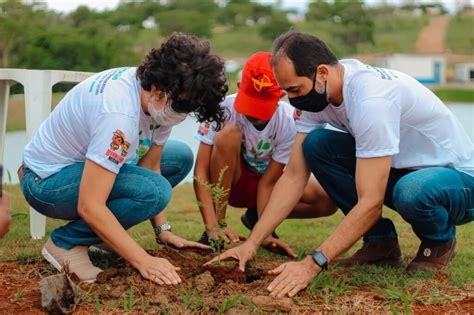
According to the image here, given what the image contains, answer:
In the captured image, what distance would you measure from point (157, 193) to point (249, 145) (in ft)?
2.95

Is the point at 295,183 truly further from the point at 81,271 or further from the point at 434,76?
the point at 434,76

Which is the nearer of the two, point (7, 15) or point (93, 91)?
point (93, 91)

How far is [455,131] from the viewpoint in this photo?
356 centimetres

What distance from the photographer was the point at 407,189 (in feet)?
11.1

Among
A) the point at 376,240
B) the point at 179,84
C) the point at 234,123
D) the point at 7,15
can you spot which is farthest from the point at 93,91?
the point at 7,15

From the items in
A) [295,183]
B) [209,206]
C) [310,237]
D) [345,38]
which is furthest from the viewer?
[345,38]

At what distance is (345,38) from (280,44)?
121 ft

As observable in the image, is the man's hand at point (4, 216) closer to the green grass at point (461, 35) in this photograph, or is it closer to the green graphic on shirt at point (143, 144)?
the green graphic on shirt at point (143, 144)

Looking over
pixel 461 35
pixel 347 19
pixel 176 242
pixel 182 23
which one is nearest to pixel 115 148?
pixel 176 242

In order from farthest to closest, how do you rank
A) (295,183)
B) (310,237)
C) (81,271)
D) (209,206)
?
(310,237) < (209,206) < (295,183) < (81,271)

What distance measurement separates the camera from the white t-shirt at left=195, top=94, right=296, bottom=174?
4047 mm

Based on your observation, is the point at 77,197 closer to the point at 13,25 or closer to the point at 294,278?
the point at 294,278

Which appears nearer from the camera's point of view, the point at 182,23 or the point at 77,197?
the point at 77,197

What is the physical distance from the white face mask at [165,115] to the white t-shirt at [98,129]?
0.06 meters
